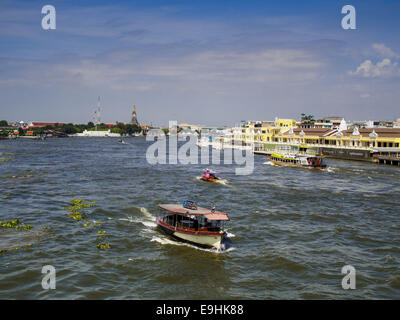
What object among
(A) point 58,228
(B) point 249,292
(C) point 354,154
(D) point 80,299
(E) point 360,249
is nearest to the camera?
(D) point 80,299

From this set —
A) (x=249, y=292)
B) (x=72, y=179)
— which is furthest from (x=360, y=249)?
(x=72, y=179)

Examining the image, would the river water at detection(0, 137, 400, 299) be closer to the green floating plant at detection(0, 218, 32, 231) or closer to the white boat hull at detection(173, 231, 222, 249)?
the white boat hull at detection(173, 231, 222, 249)

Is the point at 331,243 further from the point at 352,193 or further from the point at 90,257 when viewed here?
the point at 352,193

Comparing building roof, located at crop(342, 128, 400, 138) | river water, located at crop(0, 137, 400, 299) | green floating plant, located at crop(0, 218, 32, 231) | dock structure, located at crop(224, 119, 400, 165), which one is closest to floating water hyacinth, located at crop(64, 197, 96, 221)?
river water, located at crop(0, 137, 400, 299)

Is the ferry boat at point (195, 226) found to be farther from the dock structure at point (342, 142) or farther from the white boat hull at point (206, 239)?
the dock structure at point (342, 142)

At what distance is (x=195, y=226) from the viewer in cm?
2591

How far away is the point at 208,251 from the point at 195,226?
2395 millimetres

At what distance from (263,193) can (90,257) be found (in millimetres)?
26947

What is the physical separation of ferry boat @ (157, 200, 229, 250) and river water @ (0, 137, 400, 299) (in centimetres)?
69

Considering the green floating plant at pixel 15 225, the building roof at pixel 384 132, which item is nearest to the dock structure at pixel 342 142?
the building roof at pixel 384 132

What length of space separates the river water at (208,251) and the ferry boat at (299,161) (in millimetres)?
23901

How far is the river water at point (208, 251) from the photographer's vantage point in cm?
1931

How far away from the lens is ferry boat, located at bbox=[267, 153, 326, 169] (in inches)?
2810

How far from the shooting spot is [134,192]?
44.1 metres
